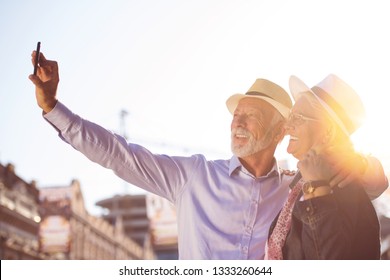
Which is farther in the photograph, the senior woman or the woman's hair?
the woman's hair

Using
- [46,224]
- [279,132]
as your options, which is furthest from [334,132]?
[46,224]

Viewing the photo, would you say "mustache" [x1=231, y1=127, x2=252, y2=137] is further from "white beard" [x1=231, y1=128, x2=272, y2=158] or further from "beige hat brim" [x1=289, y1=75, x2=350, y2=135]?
"beige hat brim" [x1=289, y1=75, x2=350, y2=135]

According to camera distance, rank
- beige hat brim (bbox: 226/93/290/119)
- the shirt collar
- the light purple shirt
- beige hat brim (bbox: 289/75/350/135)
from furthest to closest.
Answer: beige hat brim (bbox: 226/93/290/119)
the shirt collar
the light purple shirt
beige hat brim (bbox: 289/75/350/135)

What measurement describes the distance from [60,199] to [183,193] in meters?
25.0

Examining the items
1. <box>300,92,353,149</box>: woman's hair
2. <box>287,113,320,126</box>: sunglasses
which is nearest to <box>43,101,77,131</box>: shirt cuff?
<box>287,113,320,126</box>: sunglasses

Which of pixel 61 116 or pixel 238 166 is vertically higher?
pixel 61 116

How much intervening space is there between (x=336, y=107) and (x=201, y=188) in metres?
0.81

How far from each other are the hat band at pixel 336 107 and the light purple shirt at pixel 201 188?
49 centimetres

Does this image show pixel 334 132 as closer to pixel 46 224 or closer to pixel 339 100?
pixel 339 100

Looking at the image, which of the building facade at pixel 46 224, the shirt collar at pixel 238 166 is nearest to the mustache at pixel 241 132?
the shirt collar at pixel 238 166

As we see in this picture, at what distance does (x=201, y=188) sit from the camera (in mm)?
2895

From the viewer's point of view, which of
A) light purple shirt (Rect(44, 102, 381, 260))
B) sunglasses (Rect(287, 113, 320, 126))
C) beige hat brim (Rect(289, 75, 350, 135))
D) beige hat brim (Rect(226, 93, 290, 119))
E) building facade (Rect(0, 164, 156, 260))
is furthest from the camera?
building facade (Rect(0, 164, 156, 260))

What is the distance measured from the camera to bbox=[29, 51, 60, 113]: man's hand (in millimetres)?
2482

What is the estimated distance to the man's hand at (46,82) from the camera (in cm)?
248
